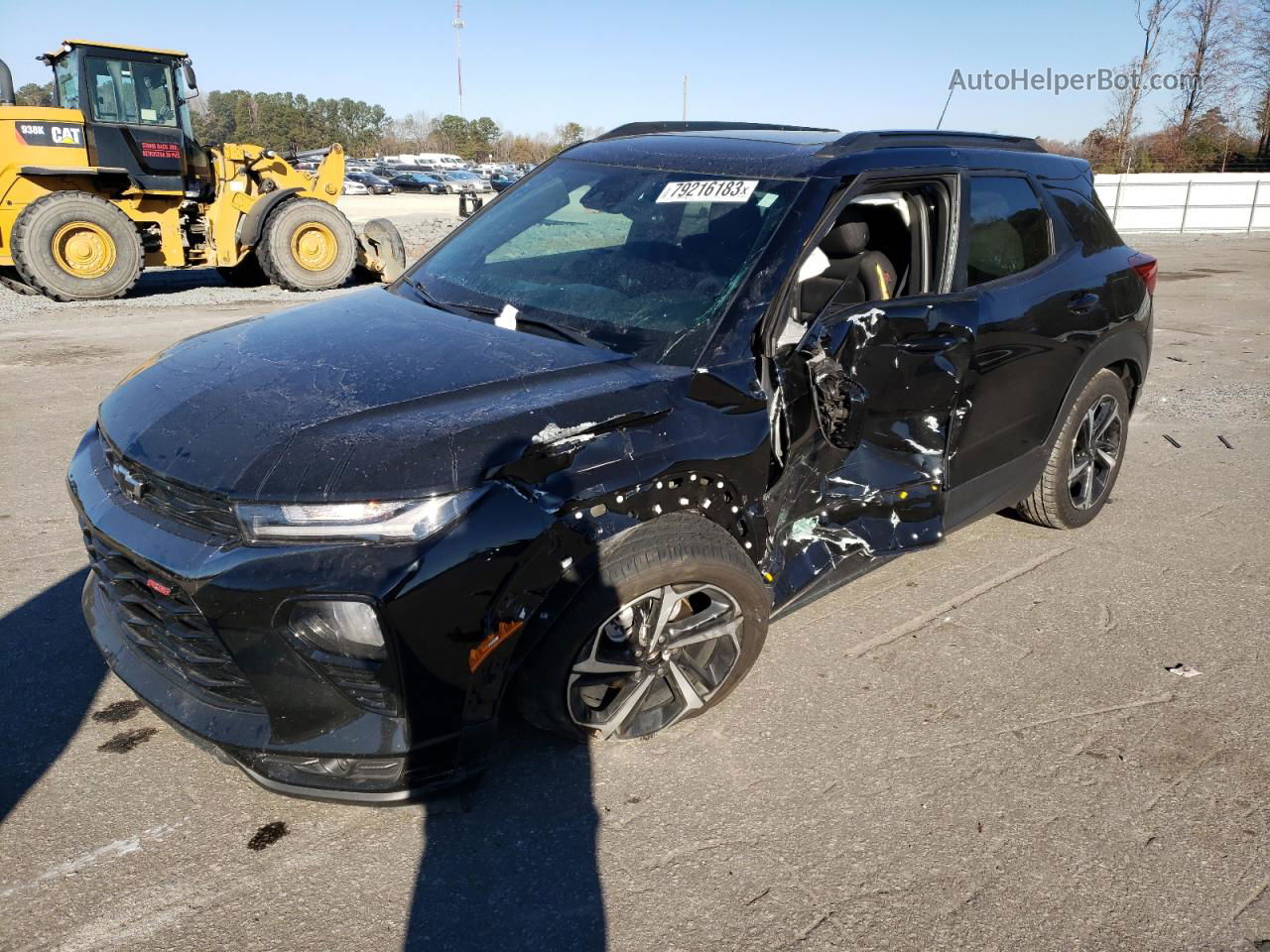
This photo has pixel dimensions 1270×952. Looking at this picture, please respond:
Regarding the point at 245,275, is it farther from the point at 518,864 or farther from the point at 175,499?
the point at 518,864

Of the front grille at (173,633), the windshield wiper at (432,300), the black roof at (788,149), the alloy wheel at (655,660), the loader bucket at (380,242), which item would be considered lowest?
the alloy wheel at (655,660)

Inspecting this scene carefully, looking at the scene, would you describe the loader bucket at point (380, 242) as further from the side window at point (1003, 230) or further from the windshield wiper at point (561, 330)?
the windshield wiper at point (561, 330)

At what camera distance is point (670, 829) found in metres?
2.68

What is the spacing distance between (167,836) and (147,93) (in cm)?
1246

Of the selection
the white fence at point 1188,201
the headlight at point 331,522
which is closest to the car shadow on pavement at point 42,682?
the headlight at point 331,522

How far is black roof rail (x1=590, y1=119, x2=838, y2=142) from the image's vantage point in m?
4.27

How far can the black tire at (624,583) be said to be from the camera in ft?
8.65

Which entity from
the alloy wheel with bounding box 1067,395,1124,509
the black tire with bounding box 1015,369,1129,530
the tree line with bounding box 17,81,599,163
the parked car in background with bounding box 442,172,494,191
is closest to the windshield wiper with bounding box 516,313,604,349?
the black tire with bounding box 1015,369,1129,530

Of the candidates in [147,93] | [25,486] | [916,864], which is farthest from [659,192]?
[147,93]

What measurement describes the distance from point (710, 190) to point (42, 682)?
291 cm

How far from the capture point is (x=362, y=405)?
2656 millimetres

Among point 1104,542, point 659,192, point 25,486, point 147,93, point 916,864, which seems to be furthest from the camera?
point 147,93

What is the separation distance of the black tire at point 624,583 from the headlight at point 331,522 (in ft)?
1.66

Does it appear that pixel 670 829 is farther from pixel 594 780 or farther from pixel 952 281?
pixel 952 281
